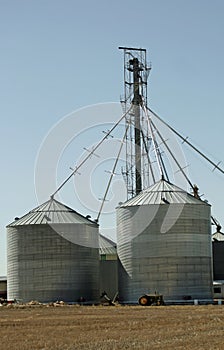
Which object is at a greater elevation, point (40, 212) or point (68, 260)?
point (40, 212)

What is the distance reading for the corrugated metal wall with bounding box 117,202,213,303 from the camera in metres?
74.9

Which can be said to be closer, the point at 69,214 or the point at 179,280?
the point at 179,280

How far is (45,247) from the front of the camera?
79375mm

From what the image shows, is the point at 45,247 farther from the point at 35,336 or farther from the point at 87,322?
the point at 35,336

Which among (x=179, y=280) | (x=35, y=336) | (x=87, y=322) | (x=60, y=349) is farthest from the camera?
(x=179, y=280)

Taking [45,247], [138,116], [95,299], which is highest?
[138,116]

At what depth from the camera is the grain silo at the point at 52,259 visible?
78500 mm

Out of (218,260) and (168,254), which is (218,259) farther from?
(168,254)

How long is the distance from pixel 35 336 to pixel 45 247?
1827 inches

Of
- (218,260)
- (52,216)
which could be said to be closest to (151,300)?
(52,216)

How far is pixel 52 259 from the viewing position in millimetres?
79000

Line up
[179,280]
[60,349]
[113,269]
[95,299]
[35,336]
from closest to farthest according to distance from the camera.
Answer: [60,349], [35,336], [179,280], [95,299], [113,269]

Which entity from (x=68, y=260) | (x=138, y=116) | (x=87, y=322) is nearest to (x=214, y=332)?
(x=87, y=322)

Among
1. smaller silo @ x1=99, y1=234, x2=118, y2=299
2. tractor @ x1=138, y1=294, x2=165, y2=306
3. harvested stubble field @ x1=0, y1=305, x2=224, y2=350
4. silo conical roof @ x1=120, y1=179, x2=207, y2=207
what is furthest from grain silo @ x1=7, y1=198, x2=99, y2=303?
harvested stubble field @ x1=0, y1=305, x2=224, y2=350
